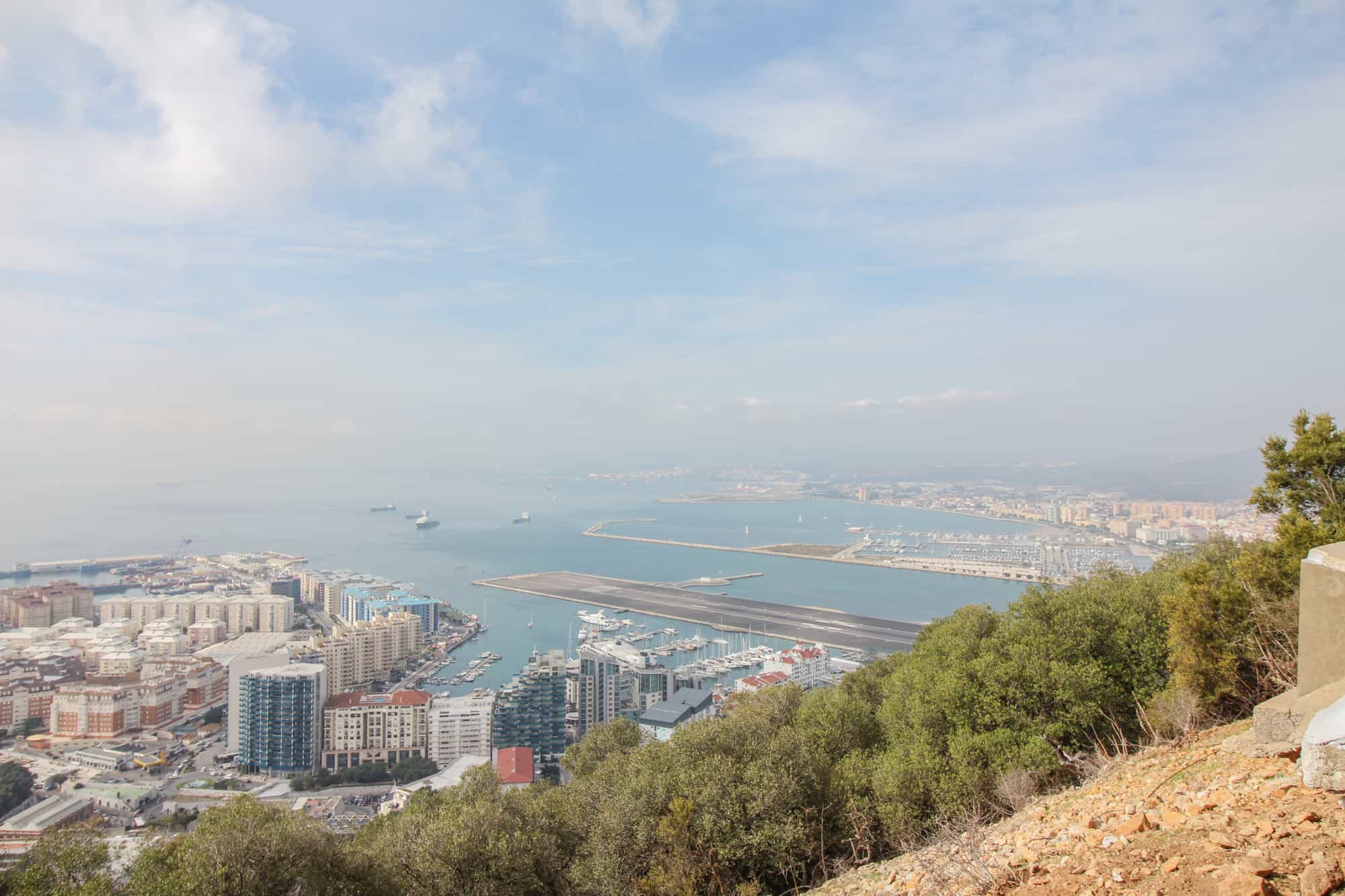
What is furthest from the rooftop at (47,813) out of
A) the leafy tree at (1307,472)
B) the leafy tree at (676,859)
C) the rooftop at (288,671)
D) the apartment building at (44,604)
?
the apartment building at (44,604)

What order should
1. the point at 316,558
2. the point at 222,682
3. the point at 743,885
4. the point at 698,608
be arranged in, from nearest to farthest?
the point at 743,885 → the point at 222,682 → the point at 698,608 → the point at 316,558

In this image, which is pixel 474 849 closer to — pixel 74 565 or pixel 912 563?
pixel 912 563

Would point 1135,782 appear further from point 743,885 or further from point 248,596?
point 248,596

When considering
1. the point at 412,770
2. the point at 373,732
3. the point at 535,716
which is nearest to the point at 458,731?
the point at 412,770

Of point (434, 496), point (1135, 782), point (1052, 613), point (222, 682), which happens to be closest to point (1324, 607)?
point (1135, 782)

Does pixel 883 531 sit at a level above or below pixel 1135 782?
below
